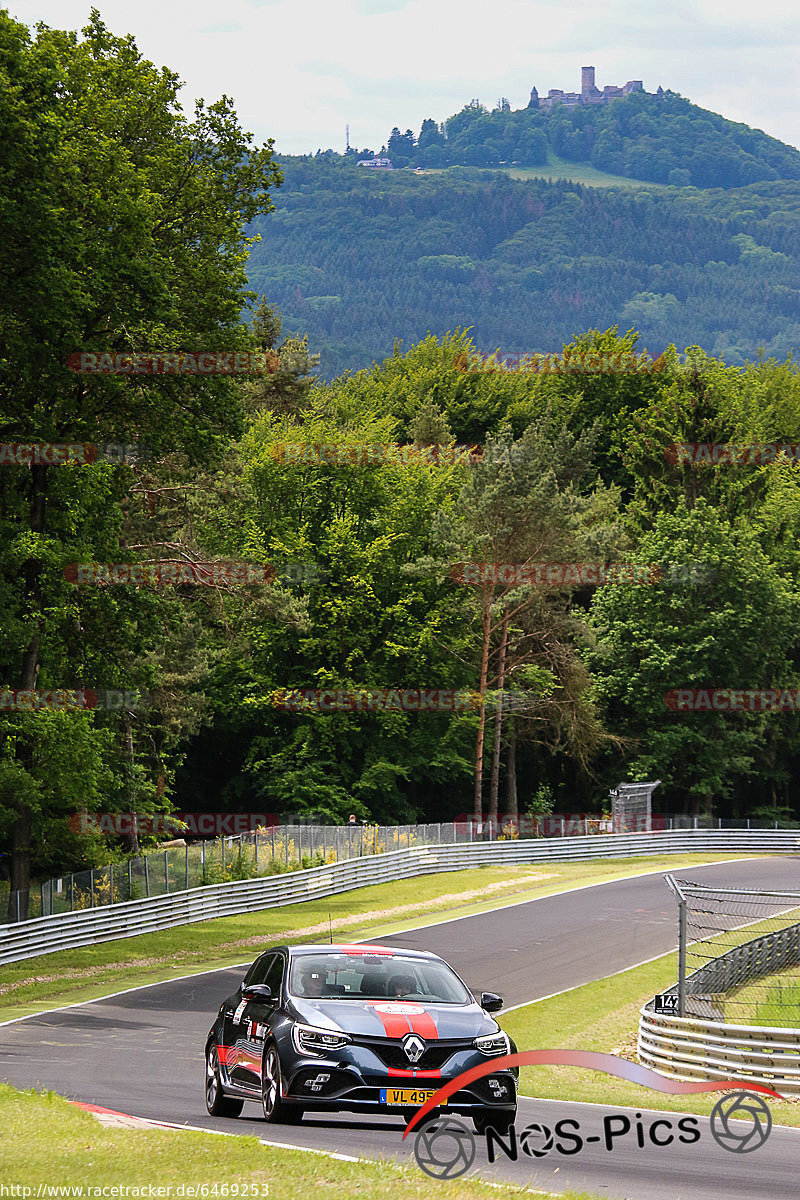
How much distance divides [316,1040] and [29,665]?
22783 millimetres

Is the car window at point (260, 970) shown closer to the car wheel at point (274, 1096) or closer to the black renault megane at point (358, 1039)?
the black renault megane at point (358, 1039)

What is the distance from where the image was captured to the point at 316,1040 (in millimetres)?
10719

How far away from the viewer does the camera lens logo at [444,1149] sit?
31.6 ft

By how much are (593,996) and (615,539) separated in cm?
4314

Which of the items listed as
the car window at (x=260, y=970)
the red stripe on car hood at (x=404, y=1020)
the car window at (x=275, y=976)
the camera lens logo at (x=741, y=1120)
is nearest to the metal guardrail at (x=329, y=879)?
the car window at (x=260, y=970)

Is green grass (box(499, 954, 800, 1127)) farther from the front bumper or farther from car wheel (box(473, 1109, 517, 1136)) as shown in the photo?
the front bumper

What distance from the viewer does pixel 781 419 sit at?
95875 millimetres

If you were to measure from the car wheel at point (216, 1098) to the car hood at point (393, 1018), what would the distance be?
1.66 m

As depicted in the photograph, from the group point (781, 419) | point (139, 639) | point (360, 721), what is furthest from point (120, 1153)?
point (781, 419)

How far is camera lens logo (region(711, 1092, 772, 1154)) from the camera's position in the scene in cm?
1203

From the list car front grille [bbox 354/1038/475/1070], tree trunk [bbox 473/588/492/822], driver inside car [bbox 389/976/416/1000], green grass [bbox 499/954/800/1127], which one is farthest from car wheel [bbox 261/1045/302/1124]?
tree trunk [bbox 473/588/492/822]

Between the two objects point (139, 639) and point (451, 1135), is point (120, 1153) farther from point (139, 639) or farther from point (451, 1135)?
point (139, 639)

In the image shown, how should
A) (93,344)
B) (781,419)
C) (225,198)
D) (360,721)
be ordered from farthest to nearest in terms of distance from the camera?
(781,419), (360,721), (225,198), (93,344)

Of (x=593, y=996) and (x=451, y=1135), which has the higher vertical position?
(x=451, y=1135)
